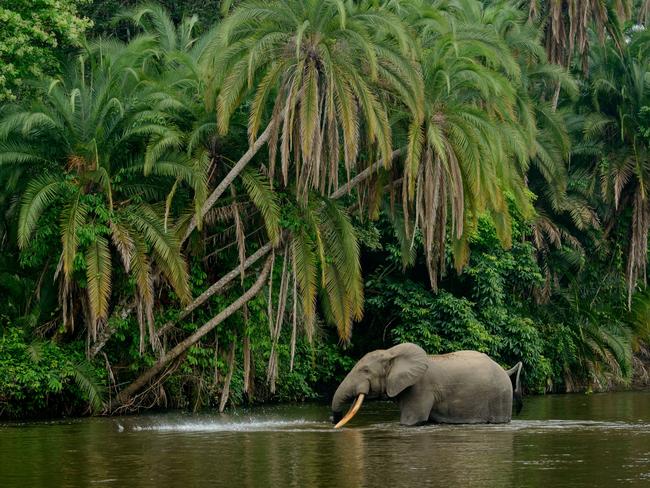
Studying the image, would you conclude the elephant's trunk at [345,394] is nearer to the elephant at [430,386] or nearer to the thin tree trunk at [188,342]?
the elephant at [430,386]

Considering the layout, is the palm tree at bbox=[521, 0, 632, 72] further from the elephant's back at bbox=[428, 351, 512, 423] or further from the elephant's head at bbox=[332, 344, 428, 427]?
the elephant's head at bbox=[332, 344, 428, 427]

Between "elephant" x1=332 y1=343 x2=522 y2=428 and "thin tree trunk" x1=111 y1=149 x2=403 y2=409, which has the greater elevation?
"thin tree trunk" x1=111 y1=149 x2=403 y2=409

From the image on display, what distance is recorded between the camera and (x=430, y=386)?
23438 millimetres

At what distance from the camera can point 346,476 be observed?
14.5 meters

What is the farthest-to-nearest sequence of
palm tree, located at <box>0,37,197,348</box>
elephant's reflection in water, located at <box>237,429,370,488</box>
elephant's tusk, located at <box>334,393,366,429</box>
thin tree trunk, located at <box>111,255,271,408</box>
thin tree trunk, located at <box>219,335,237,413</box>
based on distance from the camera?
thin tree trunk, located at <box>219,335,237,413</box> → thin tree trunk, located at <box>111,255,271,408</box> → palm tree, located at <box>0,37,197,348</box> → elephant's tusk, located at <box>334,393,366,429</box> → elephant's reflection in water, located at <box>237,429,370,488</box>

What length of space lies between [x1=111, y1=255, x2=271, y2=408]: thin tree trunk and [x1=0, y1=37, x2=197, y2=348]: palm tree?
3.45ft

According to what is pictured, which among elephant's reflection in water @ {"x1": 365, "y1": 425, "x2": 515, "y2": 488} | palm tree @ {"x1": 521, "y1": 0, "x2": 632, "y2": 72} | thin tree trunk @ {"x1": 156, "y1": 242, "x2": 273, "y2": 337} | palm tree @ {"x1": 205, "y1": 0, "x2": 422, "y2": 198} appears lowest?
elephant's reflection in water @ {"x1": 365, "y1": 425, "x2": 515, "y2": 488}

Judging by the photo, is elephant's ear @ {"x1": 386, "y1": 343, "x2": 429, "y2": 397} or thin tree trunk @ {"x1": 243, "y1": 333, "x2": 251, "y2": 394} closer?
elephant's ear @ {"x1": 386, "y1": 343, "x2": 429, "y2": 397}

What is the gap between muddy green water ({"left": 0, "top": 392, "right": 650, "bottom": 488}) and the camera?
564 inches

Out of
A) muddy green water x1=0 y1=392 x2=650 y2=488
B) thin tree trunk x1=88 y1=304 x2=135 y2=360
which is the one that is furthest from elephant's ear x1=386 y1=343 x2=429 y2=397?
thin tree trunk x1=88 y1=304 x2=135 y2=360

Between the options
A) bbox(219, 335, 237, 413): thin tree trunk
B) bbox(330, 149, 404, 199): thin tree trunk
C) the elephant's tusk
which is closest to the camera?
the elephant's tusk

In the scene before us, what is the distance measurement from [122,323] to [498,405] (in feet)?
25.8

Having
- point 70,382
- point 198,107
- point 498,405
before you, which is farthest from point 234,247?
point 498,405

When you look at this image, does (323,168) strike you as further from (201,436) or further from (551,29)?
(551,29)
